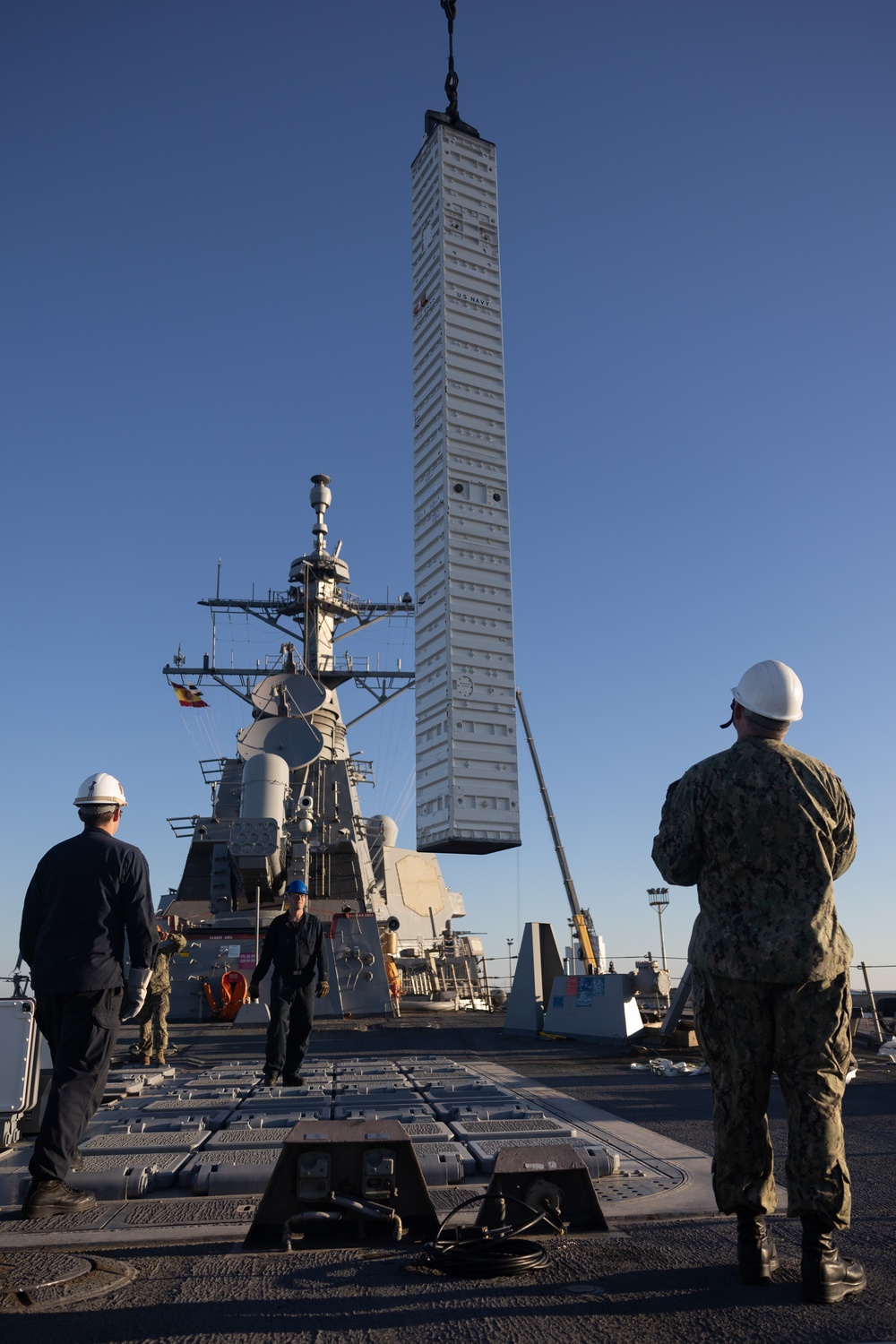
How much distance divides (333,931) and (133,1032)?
13.6 ft

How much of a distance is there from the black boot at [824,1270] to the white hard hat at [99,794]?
326 cm

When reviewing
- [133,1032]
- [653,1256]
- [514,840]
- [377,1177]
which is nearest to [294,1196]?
[377,1177]

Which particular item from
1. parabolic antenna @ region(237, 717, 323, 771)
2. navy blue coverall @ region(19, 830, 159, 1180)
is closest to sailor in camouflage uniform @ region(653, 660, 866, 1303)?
navy blue coverall @ region(19, 830, 159, 1180)

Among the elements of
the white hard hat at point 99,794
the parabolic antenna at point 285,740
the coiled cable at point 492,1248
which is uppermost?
the parabolic antenna at point 285,740

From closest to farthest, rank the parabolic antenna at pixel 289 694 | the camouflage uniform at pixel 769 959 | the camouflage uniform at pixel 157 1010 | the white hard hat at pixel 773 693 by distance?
1. the camouflage uniform at pixel 769 959
2. the white hard hat at pixel 773 693
3. the camouflage uniform at pixel 157 1010
4. the parabolic antenna at pixel 289 694

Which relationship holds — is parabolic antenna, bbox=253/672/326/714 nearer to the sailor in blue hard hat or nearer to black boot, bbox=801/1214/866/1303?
the sailor in blue hard hat

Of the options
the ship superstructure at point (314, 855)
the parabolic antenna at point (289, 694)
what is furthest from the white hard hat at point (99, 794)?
the parabolic antenna at point (289, 694)

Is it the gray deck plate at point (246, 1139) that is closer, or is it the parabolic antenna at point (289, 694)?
the gray deck plate at point (246, 1139)

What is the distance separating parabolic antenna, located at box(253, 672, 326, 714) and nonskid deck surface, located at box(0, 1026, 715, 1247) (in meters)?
17.5

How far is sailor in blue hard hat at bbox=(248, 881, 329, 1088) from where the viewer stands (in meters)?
7.39

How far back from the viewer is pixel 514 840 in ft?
48.5

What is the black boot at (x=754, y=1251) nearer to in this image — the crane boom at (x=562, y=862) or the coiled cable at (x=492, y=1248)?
the coiled cable at (x=492, y=1248)

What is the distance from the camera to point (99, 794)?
439cm

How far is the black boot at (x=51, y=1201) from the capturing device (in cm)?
345
